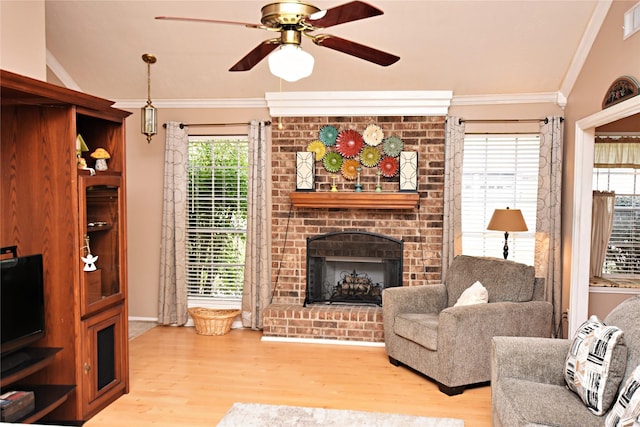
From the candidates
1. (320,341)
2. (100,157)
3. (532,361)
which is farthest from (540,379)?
(100,157)

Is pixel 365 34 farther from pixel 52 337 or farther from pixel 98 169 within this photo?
pixel 52 337

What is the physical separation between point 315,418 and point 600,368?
1.81 meters

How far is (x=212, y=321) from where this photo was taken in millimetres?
5762

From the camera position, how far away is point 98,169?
3.97 metres

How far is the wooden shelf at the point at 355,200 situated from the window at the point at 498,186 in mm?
657

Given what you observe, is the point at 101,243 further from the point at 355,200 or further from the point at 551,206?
the point at 551,206

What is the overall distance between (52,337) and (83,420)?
0.58m

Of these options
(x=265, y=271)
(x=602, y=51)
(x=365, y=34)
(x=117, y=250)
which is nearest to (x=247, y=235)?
(x=265, y=271)

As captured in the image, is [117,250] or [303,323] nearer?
[117,250]

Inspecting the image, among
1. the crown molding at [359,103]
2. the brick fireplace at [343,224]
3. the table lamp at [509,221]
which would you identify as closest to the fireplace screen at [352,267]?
the brick fireplace at [343,224]

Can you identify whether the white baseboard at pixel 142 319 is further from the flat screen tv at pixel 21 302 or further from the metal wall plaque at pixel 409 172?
the metal wall plaque at pixel 409 172

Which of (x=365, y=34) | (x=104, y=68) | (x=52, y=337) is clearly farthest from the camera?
(x=104, y=68)

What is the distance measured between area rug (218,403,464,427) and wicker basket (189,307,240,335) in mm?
1991

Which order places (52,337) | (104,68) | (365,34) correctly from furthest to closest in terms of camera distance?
(104,68), (365,34), (52,337)
